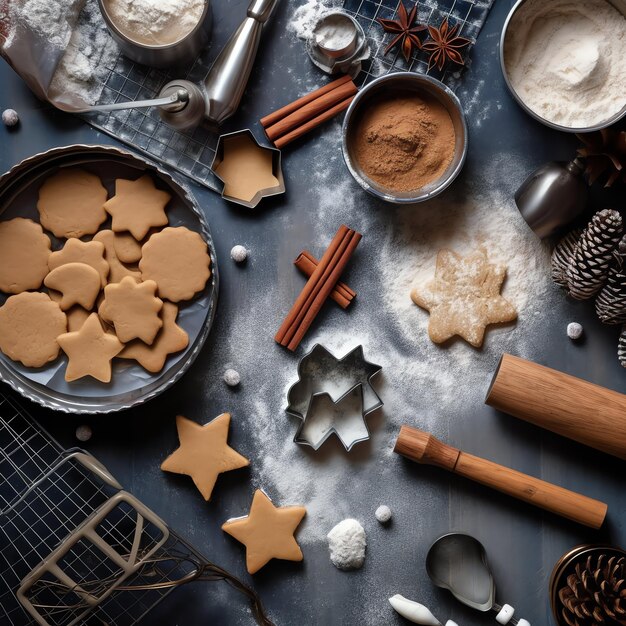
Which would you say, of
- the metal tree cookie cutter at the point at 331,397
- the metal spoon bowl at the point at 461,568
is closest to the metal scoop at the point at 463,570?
the metal spoon bowl at the point at 461,568

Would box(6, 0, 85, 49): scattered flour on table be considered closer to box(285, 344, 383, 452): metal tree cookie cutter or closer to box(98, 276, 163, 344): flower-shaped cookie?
box(98, 276, 163, 344): flower-shaped cookie

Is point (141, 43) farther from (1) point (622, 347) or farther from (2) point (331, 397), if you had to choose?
(1) point (622, 347)

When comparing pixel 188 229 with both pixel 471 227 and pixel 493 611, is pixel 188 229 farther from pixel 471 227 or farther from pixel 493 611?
pixel 493 611

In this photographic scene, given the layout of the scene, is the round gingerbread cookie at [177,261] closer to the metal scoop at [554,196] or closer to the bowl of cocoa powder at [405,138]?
the bowl of cocoa powder at [405,138]

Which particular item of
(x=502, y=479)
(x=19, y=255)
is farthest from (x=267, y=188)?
(x=502, y=479)

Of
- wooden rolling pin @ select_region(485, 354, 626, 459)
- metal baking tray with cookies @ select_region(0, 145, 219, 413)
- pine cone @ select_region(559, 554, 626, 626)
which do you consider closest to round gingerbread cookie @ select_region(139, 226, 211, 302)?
metal baking tray with cookies @ select_region(0, 145, 219, 413)
